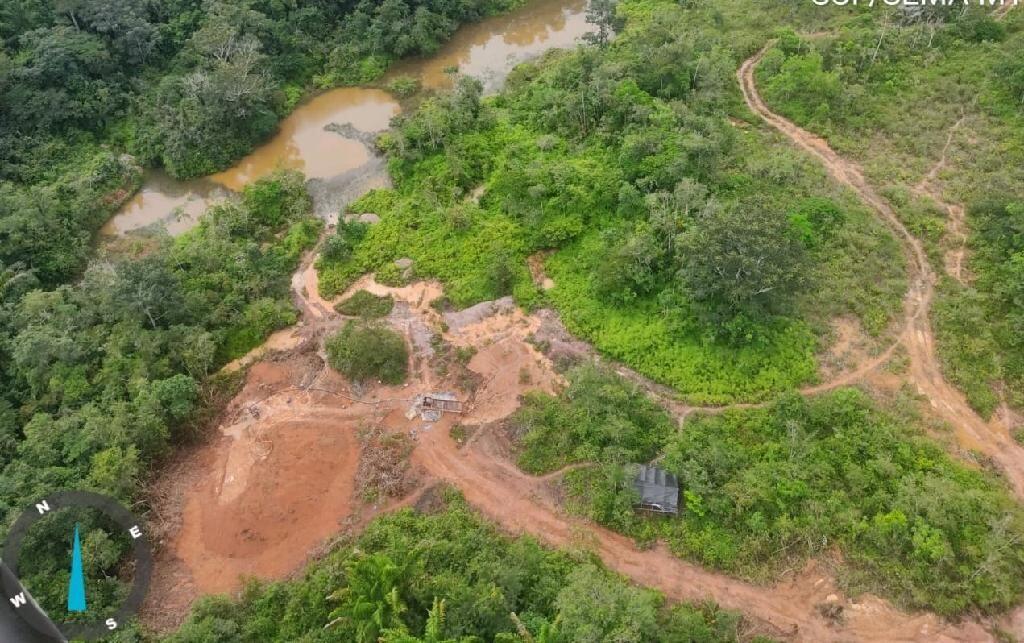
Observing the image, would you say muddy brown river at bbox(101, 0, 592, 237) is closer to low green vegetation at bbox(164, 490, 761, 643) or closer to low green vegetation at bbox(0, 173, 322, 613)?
low green vegetation at bbox(0, 173, 322, 613)

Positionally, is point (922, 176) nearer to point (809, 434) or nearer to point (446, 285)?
point (809, 434)

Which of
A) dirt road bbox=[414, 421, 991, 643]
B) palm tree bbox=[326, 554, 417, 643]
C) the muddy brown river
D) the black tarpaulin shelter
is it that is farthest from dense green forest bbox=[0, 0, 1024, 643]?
the muddy brown river

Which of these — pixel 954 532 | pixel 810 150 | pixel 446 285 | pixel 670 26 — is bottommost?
pixel 954 532

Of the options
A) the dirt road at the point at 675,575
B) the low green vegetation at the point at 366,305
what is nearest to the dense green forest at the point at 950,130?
the dirt road at the point at 675,575

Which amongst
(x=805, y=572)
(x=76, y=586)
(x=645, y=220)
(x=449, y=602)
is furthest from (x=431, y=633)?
(x=645, y=220)

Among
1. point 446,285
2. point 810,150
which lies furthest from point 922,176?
point 446,285

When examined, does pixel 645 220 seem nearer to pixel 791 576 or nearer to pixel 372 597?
pixel 791 576

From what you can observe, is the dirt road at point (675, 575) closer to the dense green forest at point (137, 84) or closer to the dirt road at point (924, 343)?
the dirt road at point (924, 343)
